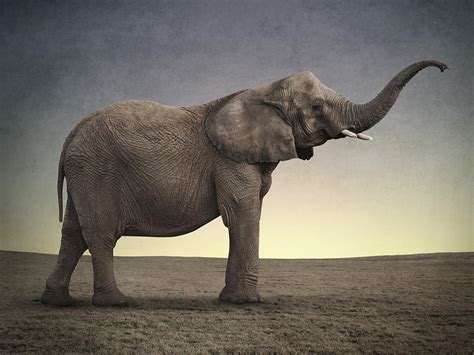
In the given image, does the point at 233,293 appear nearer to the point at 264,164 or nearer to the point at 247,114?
the point at 264,164

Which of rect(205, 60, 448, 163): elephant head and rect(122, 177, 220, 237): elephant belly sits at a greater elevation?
rect(205, 60, 448, 163): elephant head

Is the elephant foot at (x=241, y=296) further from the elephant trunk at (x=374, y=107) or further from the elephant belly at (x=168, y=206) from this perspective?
the elephant trunk at (x=374, y=107)

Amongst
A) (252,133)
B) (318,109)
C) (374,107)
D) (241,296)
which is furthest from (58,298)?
(374,107)

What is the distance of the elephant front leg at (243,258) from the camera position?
18.6ft

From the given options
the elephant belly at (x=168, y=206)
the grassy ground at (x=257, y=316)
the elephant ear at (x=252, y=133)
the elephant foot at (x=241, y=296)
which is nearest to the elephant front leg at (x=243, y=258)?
the elephant foot at (x=241, y=296)

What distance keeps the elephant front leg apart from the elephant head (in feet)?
1.69

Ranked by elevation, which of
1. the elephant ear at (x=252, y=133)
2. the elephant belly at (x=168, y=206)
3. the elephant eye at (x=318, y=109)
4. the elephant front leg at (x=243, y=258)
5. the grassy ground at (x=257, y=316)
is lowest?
the grassy ground at (x=257, y=316)

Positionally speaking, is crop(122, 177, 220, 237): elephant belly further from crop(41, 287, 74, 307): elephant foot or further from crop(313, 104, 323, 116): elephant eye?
crop(313, 104, 323, 116): elephant eye

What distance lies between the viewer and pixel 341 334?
5.01 metres

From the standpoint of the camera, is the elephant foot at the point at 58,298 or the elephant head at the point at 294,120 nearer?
the elephant head at the point at 294,120

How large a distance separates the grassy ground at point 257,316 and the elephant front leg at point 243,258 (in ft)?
0.44

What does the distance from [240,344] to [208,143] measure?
180 cm

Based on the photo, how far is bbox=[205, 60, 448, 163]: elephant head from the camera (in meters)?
5.77

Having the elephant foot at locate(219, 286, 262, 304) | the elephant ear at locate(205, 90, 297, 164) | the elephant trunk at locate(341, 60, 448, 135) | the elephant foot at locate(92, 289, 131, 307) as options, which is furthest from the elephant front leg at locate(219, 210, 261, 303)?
the elephant trunk at locate(341, 60, 448, 135)
